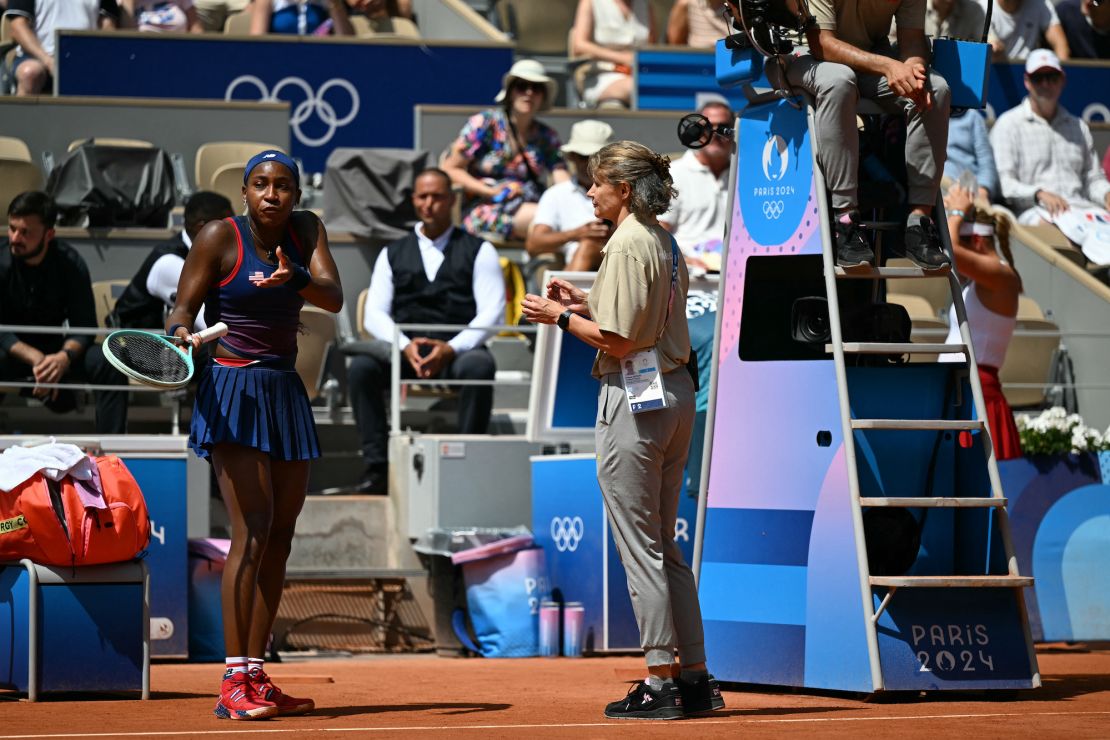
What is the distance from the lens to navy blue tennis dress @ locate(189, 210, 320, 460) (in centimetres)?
618

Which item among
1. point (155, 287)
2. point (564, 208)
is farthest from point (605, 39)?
point (155, 287)

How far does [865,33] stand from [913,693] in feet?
8.98

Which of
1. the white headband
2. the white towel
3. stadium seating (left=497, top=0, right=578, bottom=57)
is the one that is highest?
stadium seating (left=497, top=0, right=578, bottom=57)

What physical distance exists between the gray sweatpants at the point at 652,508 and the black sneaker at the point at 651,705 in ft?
0.34

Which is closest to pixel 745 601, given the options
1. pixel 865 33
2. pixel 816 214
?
pixel 816 214

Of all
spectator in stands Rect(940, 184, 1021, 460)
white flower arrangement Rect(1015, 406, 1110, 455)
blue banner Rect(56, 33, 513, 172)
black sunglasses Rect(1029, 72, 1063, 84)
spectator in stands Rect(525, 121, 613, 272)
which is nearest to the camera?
spectator in stands Rect(940, 184, 1021, 460)

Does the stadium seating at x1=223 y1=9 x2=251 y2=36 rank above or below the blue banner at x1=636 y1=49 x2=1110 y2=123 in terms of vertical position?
above

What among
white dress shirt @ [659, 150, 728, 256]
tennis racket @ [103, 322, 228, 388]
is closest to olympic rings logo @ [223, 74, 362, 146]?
white dress shirt @ [659, 150, 728, 256]

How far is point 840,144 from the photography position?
6.91 metres

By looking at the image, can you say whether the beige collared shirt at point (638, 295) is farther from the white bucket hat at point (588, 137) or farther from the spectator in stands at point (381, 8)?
the spectator in stands at point (381, 8)

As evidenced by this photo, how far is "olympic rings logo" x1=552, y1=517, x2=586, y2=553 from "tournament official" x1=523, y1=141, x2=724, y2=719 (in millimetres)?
3178

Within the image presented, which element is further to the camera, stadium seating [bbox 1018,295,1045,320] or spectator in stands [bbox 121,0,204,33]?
spectator in stands [bbox 121,0,204,33]

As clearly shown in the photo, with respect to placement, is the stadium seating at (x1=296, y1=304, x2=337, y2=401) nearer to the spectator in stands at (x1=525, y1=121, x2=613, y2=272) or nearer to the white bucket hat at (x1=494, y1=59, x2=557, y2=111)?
the spectator in stands at (x1=525, y1=121, x2=613, y2=272)

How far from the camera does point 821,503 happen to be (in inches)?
272
